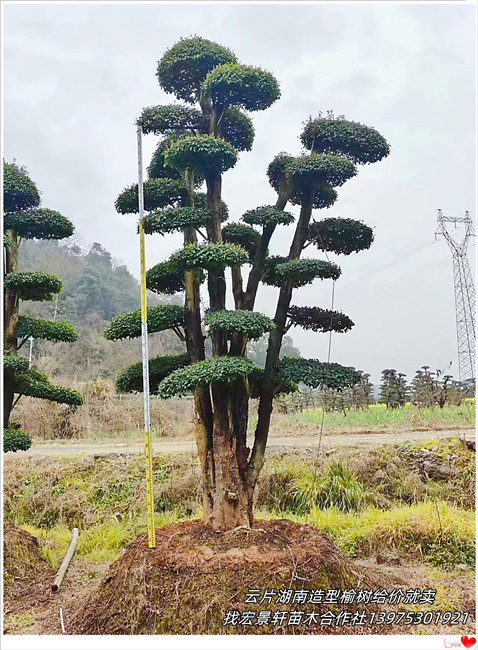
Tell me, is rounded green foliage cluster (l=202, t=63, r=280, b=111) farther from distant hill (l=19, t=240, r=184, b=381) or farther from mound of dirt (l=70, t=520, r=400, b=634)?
distant hill (l=19, t=240, r=184, b=381)

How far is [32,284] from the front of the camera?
11.3ft

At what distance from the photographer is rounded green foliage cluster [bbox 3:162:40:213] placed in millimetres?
3549

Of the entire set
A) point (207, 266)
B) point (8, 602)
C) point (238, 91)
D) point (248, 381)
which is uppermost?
point (238, 91)

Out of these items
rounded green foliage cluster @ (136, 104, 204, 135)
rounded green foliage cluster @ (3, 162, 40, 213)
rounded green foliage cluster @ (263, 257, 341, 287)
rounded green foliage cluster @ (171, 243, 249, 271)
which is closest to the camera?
A: rounded green foliage cluster @ (171, 243, 249, 271)

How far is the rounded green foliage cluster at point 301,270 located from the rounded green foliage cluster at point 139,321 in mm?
612

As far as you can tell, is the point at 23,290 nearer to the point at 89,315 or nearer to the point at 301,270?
the point at 301,270

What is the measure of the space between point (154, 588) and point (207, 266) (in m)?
1.61

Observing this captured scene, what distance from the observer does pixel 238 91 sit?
3.17m

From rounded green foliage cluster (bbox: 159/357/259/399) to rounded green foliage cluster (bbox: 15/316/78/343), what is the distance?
1120mm

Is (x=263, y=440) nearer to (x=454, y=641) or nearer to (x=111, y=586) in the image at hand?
(x=111, y=586)

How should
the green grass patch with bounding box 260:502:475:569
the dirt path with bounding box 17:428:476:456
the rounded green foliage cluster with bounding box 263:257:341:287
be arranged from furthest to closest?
the dirt path with bounding box 17:428:476:456 → the green grass patch with bounding box 260:502:475:569 → the rounded green foliage cluster with bounding box 263:257:341:287

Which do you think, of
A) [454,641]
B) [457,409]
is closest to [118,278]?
[457,409]

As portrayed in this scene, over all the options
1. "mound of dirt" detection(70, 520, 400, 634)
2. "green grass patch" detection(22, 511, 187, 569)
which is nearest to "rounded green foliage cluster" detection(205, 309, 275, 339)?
"mound of dirt" detection(70, 520, 400, 634)

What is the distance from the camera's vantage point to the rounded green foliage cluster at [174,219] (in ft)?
10.0
